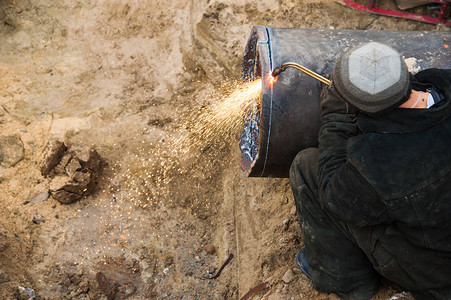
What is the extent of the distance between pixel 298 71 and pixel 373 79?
84 cm

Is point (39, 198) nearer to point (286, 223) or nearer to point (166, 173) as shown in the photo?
point (166, 173)

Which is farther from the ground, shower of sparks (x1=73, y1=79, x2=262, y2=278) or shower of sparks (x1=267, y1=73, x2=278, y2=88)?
shower of sparks (x1=267, y1=73, x2=278, y2=88)

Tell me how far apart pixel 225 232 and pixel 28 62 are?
9.84ft

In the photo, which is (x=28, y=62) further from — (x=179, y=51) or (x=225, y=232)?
(x=225, y=232)

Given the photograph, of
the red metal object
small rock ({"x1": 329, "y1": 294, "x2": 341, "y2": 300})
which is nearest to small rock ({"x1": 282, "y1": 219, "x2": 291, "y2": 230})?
small rock ({"x1": 329, "y1": 294, "x2": 341, "y2": 300})

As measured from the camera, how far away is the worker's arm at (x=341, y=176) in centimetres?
193

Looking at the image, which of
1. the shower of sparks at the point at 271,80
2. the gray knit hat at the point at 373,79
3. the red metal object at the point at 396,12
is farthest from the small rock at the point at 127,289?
the red metal object at the point at 396,12

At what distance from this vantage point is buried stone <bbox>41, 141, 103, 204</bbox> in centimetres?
364

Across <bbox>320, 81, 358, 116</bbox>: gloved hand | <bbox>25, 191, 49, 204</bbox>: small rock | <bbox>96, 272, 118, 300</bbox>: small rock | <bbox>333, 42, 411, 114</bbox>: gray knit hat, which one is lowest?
<bbox>96, 272, 118, 300</bbox>: small rock

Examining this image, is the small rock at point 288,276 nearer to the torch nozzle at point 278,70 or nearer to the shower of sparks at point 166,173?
the shower of sparks at point 166,173

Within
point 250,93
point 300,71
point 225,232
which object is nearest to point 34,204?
point 225,232

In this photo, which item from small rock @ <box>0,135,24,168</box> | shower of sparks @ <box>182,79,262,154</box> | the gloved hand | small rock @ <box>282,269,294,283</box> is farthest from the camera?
shower of sparks @ <box>182,79,262,154</box>

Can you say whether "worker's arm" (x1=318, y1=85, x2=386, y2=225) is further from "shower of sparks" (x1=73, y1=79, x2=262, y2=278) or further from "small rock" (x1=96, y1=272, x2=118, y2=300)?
"small rock" (x1=96, y1=272, x2=118, y2=300)

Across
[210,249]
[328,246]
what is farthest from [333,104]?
[210,249]
